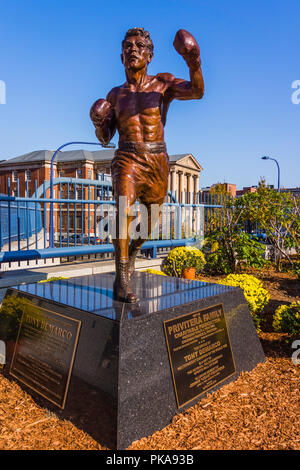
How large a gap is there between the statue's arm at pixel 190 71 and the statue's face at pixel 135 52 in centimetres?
35

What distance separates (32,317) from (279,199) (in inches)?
313

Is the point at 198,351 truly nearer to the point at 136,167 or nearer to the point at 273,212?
the point at 136,167

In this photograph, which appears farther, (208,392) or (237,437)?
(208,392)

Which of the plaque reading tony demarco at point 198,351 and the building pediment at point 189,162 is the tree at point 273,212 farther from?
the building pediment at point 189,162

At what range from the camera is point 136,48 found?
10.5 feet

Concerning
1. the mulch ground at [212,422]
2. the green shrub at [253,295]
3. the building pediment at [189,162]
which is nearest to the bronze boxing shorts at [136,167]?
the mulch ground at [212,422]

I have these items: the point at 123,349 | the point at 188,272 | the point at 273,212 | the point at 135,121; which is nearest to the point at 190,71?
the point at 135,121

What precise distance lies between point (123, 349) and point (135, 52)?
103 inches

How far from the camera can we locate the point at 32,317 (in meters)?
3.32

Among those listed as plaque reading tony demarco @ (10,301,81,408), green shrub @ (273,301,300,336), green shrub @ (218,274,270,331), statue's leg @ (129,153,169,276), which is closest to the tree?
green shrub @ (218,274,270,331)

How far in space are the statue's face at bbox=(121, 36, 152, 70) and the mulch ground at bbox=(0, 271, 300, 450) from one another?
3071mm
